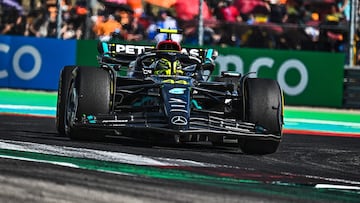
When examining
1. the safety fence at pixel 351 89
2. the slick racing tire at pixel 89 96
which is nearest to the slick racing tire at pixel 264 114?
the slick racing tire at pixel 89 96

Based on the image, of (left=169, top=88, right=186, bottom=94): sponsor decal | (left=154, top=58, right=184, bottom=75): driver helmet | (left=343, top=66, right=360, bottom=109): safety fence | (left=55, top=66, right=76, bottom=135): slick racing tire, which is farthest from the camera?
(left=343, top=66, right=360, bottom=109): safety fence

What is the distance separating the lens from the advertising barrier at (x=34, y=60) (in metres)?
19.4

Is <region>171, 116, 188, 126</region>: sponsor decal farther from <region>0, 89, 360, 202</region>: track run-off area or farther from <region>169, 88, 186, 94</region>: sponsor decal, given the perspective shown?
<region>169, 88, 186, 94</region>: sponsor decal

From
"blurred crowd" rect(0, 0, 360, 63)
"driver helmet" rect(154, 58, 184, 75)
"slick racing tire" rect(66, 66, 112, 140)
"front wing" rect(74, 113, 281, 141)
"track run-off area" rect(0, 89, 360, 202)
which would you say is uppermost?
"blurred crowd" rect(0, 0, 360, 63)

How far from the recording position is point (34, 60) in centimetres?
1952

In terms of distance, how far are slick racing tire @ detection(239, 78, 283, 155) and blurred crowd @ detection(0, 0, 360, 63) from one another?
934 cm

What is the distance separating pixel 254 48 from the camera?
1862cm

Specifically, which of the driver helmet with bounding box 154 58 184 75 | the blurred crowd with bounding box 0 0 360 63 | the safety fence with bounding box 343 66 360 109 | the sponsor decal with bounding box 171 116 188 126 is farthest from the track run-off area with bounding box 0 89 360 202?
the blurred crowd with bounding box 0 0 360 63

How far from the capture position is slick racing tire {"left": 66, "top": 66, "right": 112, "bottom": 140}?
29.7ft

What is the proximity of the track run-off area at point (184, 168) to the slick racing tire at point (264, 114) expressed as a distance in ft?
0.61

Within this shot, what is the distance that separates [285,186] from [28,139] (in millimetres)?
3656

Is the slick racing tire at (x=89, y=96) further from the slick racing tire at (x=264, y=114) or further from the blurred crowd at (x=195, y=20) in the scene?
the blurred crowd at (x=195, y=20)

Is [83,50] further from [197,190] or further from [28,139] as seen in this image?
[197,190]

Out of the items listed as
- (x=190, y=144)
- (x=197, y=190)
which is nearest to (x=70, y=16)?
(x=190, y=144)
